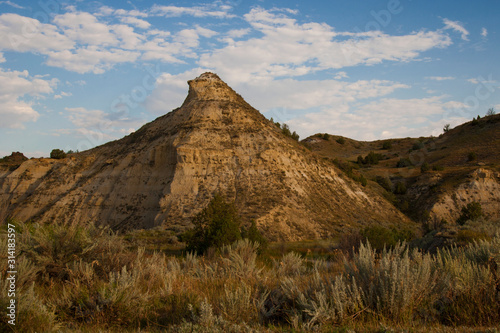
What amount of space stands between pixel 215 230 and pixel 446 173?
126 ft

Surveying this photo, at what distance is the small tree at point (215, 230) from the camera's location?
16.9 meters

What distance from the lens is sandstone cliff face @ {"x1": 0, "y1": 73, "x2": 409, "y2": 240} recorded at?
28.7 metres

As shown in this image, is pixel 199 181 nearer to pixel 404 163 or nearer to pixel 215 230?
pixel 215 230

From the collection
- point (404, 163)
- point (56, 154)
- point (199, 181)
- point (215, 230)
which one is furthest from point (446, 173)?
point (56, 154)

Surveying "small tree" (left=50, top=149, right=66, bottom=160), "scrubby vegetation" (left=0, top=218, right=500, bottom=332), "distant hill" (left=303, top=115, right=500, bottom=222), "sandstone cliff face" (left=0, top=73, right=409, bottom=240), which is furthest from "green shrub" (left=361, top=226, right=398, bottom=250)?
"small tree" (left=50, top=149, right=66, bottom=160)

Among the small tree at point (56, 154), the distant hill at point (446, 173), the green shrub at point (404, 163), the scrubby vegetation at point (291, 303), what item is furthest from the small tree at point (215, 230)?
the green shrub at point (404, 163)

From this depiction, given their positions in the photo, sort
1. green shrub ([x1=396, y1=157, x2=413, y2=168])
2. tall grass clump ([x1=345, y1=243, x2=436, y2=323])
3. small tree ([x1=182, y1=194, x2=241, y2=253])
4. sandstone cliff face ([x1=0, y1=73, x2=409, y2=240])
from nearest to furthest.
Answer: tall grass clump ([x1=345, y1=243, x2=436, y2=323])
small tree ([x1=182, y1=194, x2=241, y2=253])
sandstone cliff face ([x1=0, y1=73, x2=409, y2=240])
green shrub ([x1=396, y1=157, x2=413, y2=168])

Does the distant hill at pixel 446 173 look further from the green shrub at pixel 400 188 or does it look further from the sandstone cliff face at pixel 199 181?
the sandstone cliff face at pixel 199 181

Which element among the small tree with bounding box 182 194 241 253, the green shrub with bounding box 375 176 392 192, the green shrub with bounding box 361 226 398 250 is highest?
the green shrub with bounding box 375 176 392 192

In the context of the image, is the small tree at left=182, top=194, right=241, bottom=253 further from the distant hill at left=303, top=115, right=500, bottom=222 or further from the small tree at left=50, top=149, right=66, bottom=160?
the small tree at left=50, top=149, right=66, bottom=160

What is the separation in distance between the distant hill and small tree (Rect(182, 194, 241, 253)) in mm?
20483

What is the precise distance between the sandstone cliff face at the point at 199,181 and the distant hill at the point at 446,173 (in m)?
5.58

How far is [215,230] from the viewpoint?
1730 cm

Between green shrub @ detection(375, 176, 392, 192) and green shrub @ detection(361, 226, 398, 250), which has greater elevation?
green shrub @ detection(375, 176, 392, 192)
